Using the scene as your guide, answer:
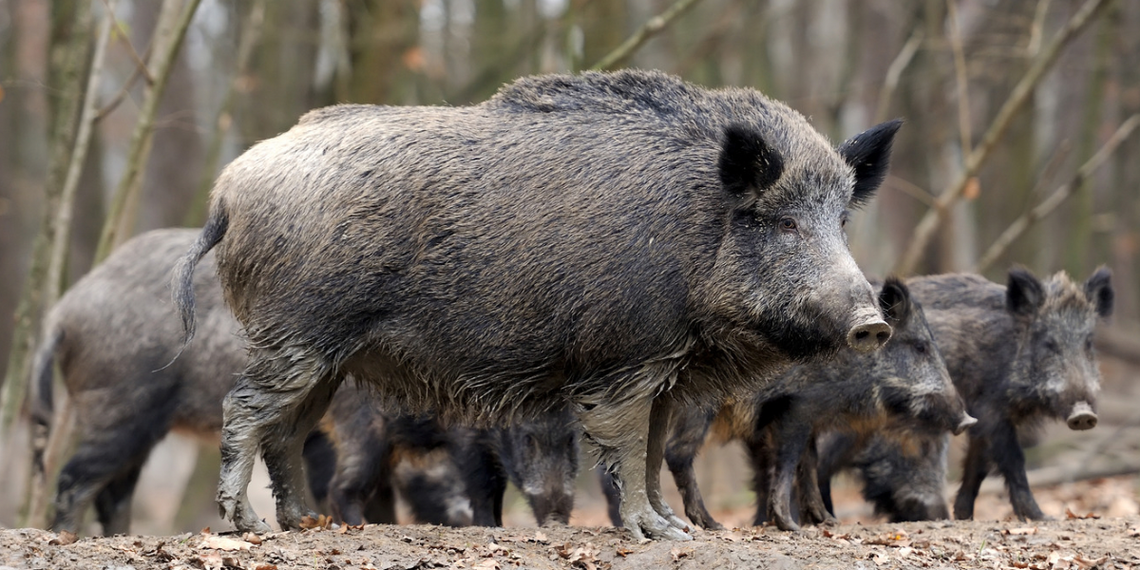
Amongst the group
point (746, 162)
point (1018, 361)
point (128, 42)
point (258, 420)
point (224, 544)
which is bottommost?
point (224, 544)

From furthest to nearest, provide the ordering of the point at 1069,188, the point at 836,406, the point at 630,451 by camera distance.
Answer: the point at 1069,188 < the point at 836,406 < the point at 630,451

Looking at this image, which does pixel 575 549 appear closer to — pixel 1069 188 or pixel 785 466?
pixel 785 466

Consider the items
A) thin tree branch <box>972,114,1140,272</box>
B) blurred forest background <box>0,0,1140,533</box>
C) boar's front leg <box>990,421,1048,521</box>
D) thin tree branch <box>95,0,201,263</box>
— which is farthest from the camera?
thin tree branch <box>972,114,1140,272</box>

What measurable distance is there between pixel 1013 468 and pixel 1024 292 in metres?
1.14

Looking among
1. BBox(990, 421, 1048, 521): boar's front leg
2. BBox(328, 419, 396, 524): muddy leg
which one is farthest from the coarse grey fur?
BBox(990, 421, 1048, 521): boar's front leg

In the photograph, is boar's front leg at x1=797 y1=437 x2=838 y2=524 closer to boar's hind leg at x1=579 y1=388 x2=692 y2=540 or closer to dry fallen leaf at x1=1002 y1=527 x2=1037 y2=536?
dry fallen leaf at x1=1002 y1=527 x2=1037 y2=536

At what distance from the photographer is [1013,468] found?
7875 mm

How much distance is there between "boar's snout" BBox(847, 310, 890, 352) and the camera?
16.9ft

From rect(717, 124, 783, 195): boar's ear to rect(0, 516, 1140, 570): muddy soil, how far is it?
160 centimetres

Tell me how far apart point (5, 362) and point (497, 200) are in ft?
43.4

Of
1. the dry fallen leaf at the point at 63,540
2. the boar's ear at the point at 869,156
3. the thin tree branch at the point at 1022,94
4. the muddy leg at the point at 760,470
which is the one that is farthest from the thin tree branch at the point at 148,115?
the thin tree branch at the point at 1022,94

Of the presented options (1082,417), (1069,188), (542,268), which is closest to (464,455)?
(542,268)

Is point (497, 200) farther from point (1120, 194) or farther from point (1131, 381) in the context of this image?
point (1120, 194)

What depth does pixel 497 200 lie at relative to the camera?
564 cm
